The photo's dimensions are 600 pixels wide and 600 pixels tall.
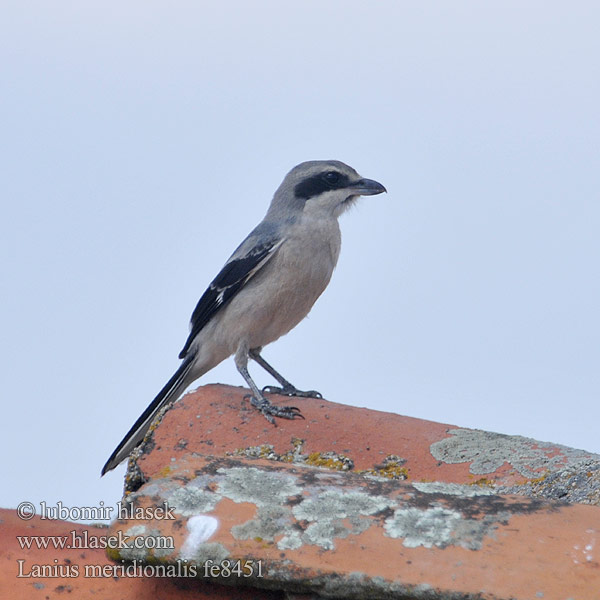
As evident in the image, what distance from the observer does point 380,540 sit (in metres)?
2.04

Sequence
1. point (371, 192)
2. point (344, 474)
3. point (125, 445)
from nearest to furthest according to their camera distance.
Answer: point (344, 474)
point (125, 445)
point (371, 192)

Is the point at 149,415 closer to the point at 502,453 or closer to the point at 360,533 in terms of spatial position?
the point at 502,453

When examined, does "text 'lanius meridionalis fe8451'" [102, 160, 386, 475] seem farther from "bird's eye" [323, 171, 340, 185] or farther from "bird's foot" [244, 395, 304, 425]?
"bird's foot" [244, 395, 304, 425]

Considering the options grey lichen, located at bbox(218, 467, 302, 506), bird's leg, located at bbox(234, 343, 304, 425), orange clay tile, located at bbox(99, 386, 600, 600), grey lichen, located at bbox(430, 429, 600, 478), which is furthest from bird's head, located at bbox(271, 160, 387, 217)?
grey lichen, located at bbox(218, 467, 302, 506)

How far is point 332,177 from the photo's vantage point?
565 centimetres

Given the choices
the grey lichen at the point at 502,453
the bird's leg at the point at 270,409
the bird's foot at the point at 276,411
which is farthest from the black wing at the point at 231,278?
the grey lichen at the point at 502,453

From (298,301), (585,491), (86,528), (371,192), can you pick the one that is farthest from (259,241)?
(585,491)

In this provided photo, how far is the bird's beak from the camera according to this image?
5648 millimetres

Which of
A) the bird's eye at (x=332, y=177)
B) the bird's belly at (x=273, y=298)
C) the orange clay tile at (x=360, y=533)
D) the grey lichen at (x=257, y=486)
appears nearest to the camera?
the orange clay tile at (x=360, y=533)

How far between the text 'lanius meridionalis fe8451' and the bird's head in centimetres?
1

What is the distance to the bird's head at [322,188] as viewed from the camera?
5527 mm

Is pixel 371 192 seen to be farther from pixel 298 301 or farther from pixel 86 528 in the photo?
pixel 86 528

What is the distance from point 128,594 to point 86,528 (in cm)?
72

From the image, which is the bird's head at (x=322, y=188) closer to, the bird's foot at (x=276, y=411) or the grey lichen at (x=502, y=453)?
the bird's foot at (x=276, y=411)
